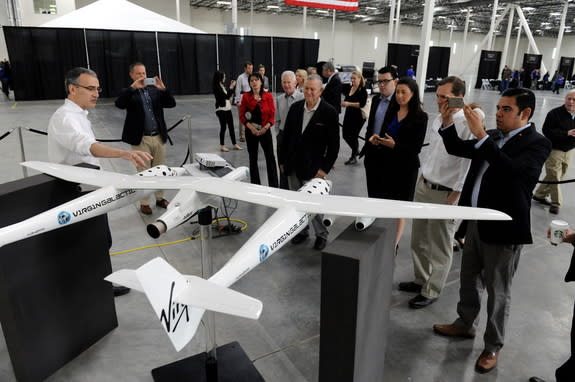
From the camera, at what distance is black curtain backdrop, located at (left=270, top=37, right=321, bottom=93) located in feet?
71.7

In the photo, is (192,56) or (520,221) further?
(192,56)

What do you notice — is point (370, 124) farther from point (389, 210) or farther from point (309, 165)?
point (389, 210)

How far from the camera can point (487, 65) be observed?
28.7 meters

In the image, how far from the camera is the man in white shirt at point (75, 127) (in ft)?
10.0

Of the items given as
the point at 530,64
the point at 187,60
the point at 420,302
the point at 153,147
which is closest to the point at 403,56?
the point at 530,64

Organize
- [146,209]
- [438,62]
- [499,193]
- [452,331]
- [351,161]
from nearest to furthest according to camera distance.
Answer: [499,193], [452,331], [146,209], [351,161], [438,62]

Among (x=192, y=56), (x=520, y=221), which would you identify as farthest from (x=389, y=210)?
(x=192, y=56)

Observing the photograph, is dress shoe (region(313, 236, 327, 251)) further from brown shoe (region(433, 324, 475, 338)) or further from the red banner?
the red banner

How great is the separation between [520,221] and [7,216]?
340 centimetres

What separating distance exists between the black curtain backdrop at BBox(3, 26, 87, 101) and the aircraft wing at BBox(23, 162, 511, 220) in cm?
1699

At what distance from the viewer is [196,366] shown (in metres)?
3.13

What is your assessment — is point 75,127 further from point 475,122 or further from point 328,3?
point 328,3

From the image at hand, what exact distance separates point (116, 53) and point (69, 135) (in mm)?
17183

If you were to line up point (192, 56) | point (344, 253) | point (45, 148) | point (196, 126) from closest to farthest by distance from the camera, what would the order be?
1. point (344, 253)
2. point (45, 148)
3. point (196, 126)
4. point (192, 56)
